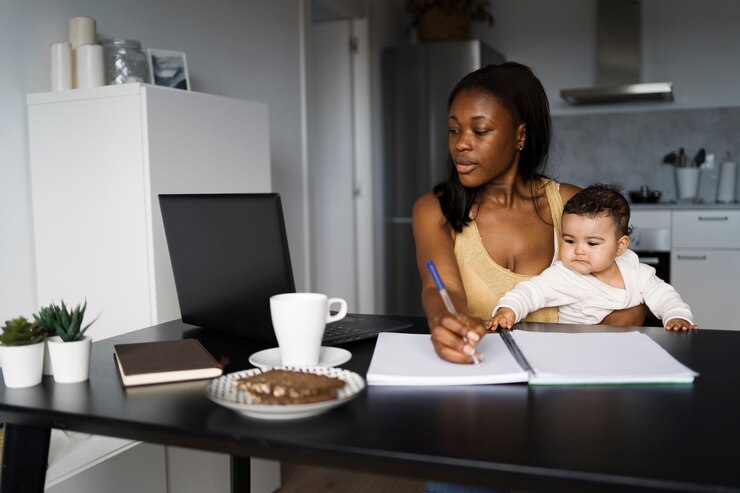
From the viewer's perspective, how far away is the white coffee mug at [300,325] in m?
0.96

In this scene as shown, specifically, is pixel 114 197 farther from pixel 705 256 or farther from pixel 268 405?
pixel 705 256

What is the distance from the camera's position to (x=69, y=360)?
964mm

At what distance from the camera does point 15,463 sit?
3.10ft

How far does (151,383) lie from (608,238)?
1.03 meters

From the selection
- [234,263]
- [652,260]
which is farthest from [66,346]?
[652,260]

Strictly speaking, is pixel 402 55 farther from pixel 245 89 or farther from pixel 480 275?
pixel 480 275

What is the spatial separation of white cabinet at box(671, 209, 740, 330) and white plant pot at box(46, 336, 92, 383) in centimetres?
385

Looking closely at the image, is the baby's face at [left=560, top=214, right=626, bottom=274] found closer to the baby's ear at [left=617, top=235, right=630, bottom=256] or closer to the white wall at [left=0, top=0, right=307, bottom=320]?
the baby's ear at [left=617, top=235, right=630, bottom=256]

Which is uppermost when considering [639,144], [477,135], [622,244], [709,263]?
[639,144]

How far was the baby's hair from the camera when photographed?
1.60 m

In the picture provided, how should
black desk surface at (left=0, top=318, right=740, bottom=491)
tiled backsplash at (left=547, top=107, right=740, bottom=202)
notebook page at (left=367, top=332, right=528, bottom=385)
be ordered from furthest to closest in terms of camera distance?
tiled backsplash at (left=547, top=107, right=740, bottom=202)
notebook page at (left=367, top=332, right=528, bottom=385)
black desk surface at (left=0, top=318, right=740, bottom=491)

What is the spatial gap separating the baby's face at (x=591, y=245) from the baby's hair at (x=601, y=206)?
0.02 metres

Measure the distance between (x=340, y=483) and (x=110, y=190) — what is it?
1.38 meters

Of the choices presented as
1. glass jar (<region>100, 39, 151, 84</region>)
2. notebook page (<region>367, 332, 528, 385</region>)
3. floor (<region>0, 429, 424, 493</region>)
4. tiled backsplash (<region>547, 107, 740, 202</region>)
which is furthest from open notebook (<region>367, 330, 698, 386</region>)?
tiled backsplash (<region>547, 107, 740, 202</region>)
